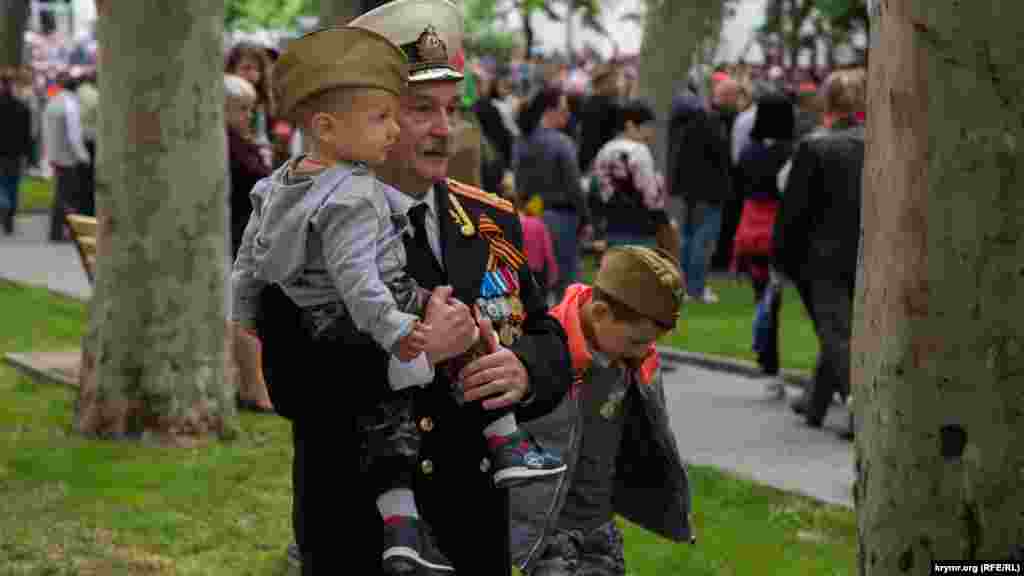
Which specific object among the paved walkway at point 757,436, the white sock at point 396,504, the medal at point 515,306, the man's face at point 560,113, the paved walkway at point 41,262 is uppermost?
the medal at point 515,306

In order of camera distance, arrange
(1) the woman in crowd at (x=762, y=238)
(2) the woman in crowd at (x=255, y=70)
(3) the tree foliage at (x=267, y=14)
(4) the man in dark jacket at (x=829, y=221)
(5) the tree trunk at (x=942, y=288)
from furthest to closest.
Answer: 1. (3) the tree foliage at (x=267, y=14)
2. (1) the woman in crowd at (x=762, y=238)
3. (2) the woman in crowd at (x=255, y=70)
4. (4) the man in dark jacket at (x=829, y=221)
5. (5) the tree trunk at (x=942, y=288)

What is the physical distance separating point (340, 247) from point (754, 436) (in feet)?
26.0

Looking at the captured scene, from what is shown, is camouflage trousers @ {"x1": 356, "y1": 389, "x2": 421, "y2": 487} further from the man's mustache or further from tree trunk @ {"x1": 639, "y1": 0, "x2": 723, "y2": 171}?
tree trunk @ {"x1": 639, "y1": 0, "x2": 723, "y2": 171}

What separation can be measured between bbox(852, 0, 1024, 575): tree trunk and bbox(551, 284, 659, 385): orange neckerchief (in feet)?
2.75

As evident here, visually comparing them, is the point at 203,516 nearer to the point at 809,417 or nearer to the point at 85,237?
the point at 85,237

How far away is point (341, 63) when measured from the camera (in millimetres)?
3627

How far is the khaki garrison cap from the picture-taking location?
3878 millimetres

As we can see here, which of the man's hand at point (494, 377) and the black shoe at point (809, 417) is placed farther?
the black shoe at point (809, 417)

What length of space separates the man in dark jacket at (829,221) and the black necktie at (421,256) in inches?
282

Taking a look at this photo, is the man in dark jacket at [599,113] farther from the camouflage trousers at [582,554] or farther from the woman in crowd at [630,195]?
the camouflage trousers at [582,554]

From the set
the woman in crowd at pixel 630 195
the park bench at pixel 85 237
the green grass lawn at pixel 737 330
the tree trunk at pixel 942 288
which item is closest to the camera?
the tree trunk at pixel 942 288

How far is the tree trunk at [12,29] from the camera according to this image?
1342 inches

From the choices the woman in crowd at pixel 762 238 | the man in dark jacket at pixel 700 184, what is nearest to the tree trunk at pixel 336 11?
the woman in crowd at pixel 762 238

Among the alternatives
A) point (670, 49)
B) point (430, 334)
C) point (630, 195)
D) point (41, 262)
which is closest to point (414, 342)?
point (430, 334)
